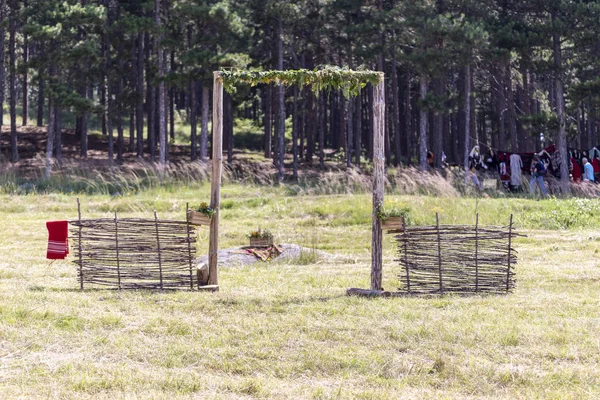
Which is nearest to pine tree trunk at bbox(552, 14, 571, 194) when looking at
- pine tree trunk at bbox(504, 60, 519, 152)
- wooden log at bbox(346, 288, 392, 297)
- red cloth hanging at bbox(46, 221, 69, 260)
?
pine tree trunk at bbox(504, 60, 519, 152)

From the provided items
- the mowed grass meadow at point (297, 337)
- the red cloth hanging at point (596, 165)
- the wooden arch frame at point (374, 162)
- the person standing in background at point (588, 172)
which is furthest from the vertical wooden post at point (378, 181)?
the red cloth hanging at point (596, 165)

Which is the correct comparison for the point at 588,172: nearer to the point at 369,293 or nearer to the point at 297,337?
the point at 369,293

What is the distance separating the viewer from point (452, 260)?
10.1 metres

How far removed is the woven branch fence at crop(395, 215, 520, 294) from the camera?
33.3 ft

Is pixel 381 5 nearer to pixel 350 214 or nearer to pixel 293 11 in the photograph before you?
pixel 293 11

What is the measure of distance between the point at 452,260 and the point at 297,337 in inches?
119

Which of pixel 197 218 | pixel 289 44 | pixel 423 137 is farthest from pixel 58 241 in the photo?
pixel 289 44

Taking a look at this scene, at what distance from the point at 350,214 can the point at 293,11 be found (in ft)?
46.7

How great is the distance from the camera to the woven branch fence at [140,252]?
34.2ft

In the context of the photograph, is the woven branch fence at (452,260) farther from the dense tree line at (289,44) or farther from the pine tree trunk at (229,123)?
the pine tree trunk at (229,123)

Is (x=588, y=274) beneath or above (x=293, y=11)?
beneath

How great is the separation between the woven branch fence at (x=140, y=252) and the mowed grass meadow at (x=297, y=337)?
29 centimetres

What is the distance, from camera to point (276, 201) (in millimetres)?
21500

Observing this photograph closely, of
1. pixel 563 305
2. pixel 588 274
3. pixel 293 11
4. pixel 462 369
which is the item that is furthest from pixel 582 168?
pixel 462 369
